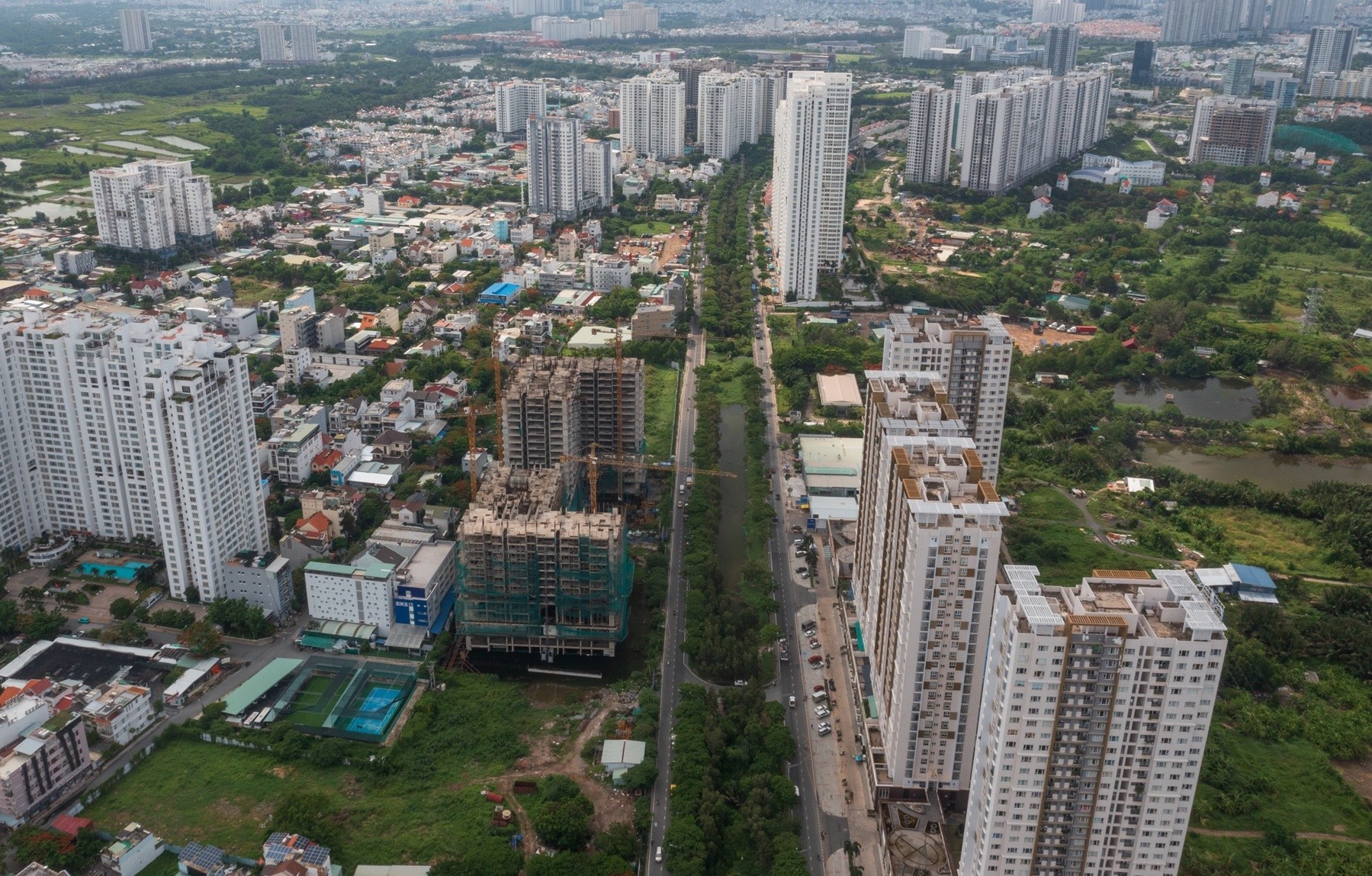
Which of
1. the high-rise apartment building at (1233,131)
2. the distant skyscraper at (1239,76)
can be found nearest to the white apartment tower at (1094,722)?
the high-rise apartment building at (1233,131)

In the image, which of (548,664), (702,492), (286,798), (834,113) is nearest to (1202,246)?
(834,113)

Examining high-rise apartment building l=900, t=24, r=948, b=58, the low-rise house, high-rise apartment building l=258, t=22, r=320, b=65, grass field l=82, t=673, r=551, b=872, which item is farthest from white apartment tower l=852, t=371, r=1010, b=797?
high-rise apartment building l=900, t=24, r=948, b=58

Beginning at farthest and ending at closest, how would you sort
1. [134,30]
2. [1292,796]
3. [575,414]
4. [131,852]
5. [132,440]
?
[134,30], [575,414], [132,440], [1292,796], [131,852]

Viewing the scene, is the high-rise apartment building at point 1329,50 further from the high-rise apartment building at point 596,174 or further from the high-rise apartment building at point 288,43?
the high-rise apartment building at point 288,43

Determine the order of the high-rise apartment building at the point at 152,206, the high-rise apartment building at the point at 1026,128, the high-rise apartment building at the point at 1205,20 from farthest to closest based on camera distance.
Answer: the high-rise apartment building at the point at 1205,20, the high-rise apartment building at the point at 1026,128, the high-rise apartment building at the point at 152,206

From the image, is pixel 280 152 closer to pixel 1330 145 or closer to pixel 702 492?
pixel 702 492

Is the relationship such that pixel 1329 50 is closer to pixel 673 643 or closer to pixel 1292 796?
pixel 1292 796

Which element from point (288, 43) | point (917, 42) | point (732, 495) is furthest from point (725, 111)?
point (288, 43)
